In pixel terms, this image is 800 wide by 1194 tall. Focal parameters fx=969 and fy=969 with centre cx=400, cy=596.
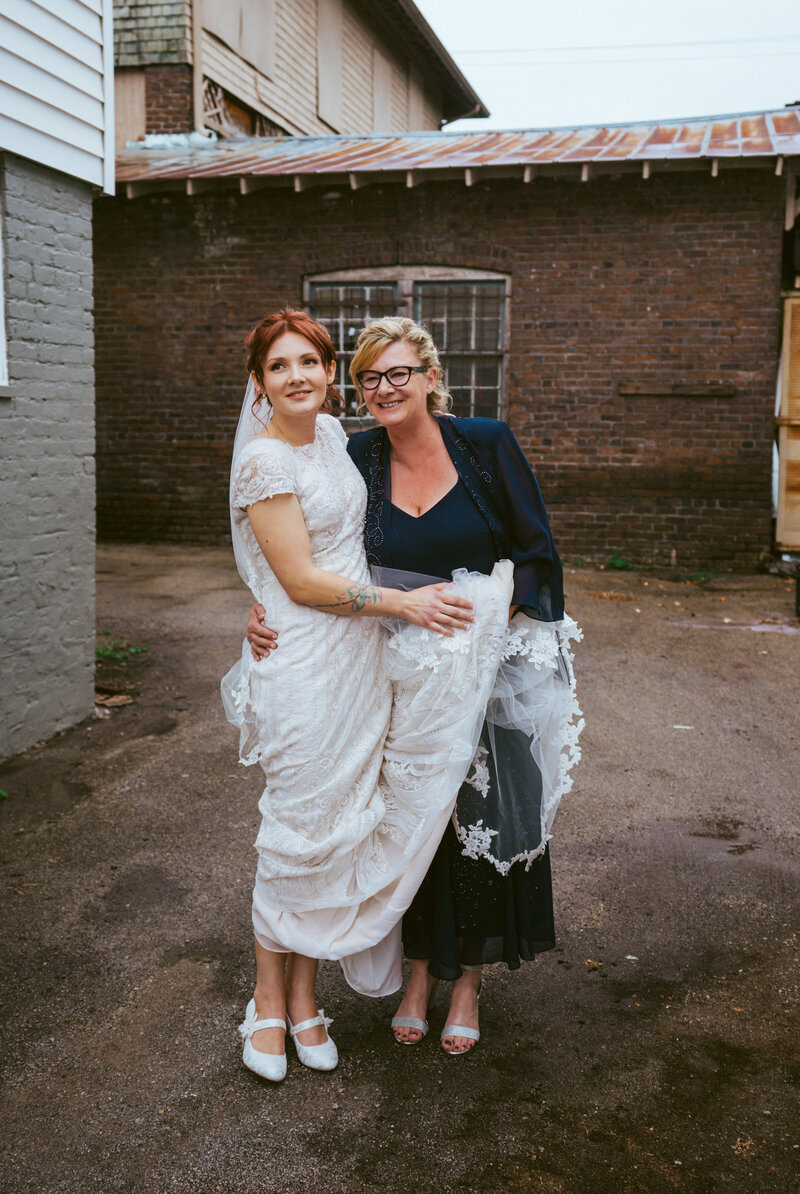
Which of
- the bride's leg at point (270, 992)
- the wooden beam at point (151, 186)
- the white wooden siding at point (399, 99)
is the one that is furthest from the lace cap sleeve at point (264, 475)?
the white wooden siding at point (399, 99)

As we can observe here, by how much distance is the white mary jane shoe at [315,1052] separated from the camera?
267 cm

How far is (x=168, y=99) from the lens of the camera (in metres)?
11.9

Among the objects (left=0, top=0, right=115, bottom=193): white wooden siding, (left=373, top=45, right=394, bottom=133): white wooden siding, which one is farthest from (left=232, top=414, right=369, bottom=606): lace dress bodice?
(left=373, top=45, right=394, bottom=133): white wooden siding

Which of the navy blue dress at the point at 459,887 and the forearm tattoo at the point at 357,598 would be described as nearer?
the forearm tattoo at the point at 357,598

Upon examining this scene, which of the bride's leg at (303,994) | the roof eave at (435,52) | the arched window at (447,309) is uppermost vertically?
the roof eave at (435,52)

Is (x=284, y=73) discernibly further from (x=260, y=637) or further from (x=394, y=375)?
(x=260, y=637)

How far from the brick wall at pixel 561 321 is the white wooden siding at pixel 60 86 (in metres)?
5.68

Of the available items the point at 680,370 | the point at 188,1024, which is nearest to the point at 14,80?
the point at 188,1024

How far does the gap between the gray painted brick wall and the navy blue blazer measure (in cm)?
312

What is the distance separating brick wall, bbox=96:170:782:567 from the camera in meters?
10.2

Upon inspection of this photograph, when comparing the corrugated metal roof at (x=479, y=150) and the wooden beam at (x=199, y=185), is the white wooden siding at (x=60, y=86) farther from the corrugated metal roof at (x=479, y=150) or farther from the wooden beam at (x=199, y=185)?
the wooden beam at (x=199, y=185)

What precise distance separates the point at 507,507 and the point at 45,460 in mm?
3499

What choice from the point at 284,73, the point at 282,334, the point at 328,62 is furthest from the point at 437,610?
the point at 328,62

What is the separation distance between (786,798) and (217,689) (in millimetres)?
3506
